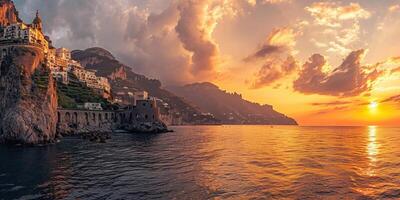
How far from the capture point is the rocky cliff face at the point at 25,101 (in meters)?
78.6

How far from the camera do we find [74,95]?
16238 centimetres

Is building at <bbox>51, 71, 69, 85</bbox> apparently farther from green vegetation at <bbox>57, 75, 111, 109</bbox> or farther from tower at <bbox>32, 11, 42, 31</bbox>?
tower at <bbox>32, 11, 42, 31</bbox>

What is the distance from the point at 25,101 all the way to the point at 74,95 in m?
82.5

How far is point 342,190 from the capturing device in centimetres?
3306

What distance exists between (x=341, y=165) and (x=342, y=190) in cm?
1935

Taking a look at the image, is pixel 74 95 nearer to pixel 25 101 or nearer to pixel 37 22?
pixel 37 22

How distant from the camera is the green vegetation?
142 metres

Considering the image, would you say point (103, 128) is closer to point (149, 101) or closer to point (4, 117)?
point (149, 101)

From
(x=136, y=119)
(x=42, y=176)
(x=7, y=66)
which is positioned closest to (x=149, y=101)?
(x=136, y=119)

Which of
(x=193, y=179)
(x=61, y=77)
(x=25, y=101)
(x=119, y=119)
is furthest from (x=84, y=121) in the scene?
(x=193, y=179)

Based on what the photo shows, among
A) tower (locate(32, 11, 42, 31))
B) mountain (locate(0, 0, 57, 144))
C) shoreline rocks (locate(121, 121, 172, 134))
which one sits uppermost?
tower (locate(32, 11, 42, 31))

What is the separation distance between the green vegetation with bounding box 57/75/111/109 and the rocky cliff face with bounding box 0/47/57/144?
136ft

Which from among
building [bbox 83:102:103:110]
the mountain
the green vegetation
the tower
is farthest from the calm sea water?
the tower

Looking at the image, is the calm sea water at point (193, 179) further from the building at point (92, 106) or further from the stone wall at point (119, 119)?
the building at point (92, 106)
